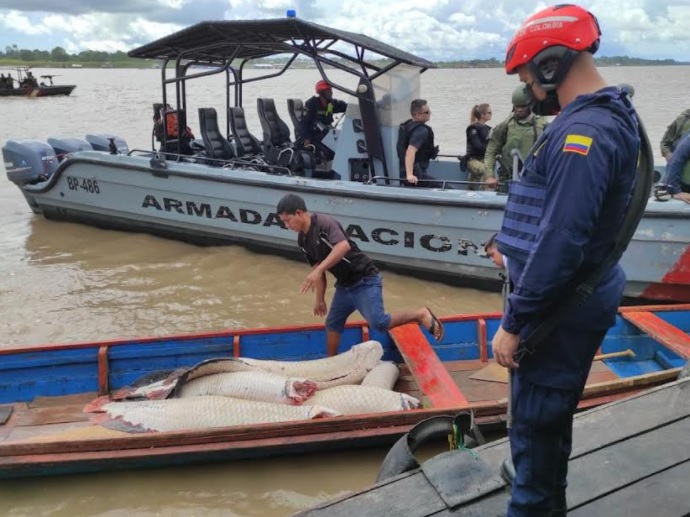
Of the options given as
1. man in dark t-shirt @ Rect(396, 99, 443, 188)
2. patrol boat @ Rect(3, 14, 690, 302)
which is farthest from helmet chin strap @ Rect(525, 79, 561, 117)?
man in dark t-shirt @ Rect(396, 99, 443, 188)

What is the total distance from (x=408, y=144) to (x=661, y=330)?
367cm

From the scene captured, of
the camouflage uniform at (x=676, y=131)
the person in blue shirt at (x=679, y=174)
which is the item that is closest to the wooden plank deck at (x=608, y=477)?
the person in blue shirt at (x=679, y=174)

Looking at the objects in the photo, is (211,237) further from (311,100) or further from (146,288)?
(311,100)

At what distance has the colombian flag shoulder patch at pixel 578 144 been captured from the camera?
6.34ft

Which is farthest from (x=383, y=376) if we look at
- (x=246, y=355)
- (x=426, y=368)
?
(x=246, y=355)

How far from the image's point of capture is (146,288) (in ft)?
27.6

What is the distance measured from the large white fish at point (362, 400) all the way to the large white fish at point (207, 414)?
0.13 m

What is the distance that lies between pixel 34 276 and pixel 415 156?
17.7 feet

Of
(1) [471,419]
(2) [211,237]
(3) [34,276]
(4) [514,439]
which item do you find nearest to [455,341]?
(1) [471,419]

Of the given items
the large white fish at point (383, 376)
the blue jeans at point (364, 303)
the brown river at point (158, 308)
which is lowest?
the brown river at point (158, 308)

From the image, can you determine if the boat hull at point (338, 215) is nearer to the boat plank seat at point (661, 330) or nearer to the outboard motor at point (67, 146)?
the outboard motor at point (67, 146)

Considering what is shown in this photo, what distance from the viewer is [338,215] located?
26.7 ft

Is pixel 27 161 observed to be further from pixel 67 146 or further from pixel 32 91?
pixel 32 91

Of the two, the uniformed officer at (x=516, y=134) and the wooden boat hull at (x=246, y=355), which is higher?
the uniformed officer at (x=516, y=134)
